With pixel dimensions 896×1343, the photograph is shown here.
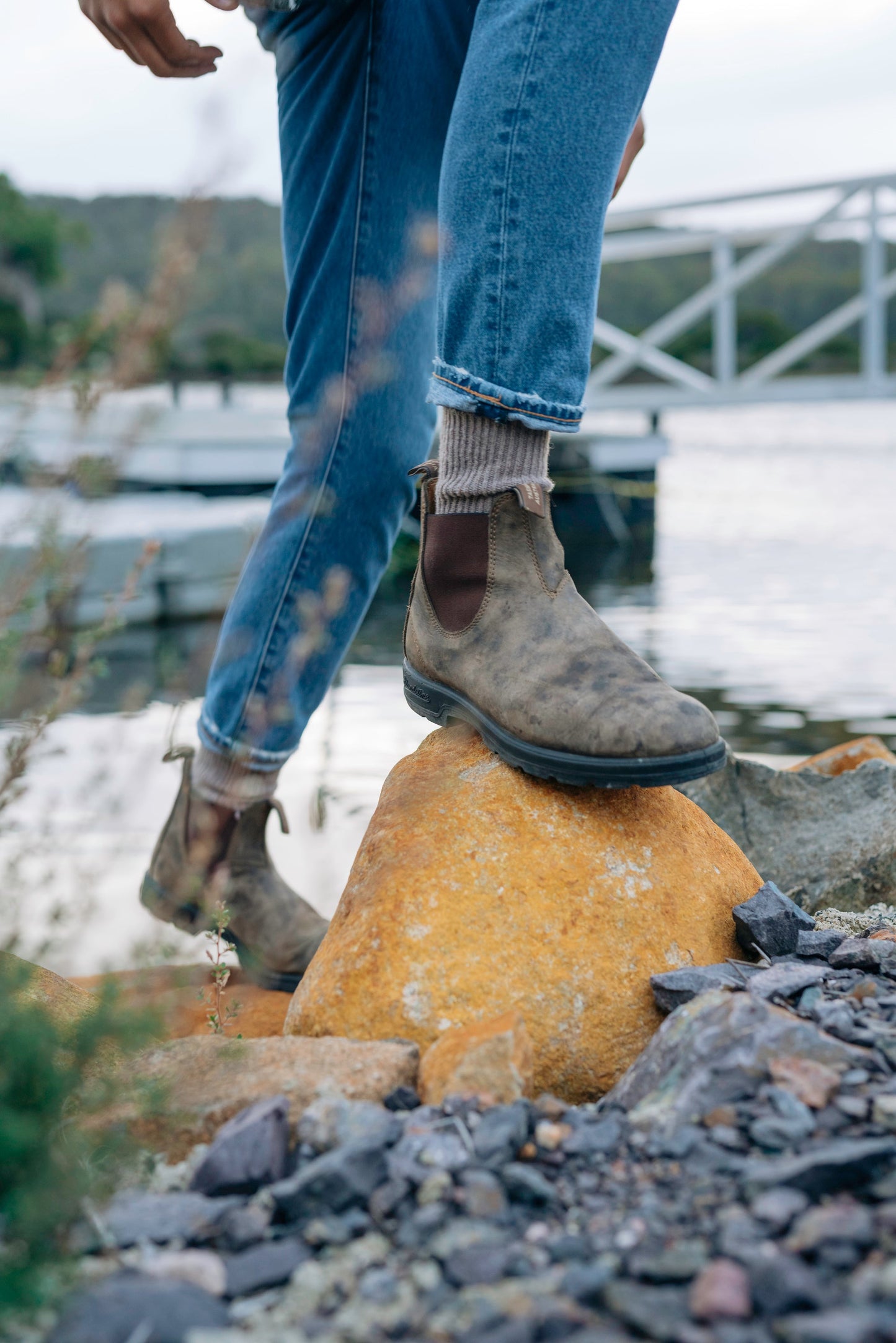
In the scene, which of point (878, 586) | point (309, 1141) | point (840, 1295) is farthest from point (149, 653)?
point (840, 1295)

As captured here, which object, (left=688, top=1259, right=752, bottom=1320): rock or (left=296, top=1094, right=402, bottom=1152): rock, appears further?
(left=296, top=1094, right=402, bottom=1152): rock

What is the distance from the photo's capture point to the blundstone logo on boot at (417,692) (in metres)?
1.68

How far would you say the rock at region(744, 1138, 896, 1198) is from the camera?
2.73 ft

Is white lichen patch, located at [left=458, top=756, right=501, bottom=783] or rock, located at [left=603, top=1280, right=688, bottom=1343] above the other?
white lichen patch, located at [left=458, top=756, right=501, bottom=783]

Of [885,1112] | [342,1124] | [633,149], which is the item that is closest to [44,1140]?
[342,1124]

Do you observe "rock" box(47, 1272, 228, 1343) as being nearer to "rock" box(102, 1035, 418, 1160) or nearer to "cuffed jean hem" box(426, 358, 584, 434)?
"rock" box(102, 1035, 418, 1160)

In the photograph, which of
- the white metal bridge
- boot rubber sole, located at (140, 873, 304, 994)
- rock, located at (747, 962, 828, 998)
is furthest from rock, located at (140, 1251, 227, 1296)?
the white metal bridge

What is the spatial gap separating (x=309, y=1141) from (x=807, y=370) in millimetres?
24443

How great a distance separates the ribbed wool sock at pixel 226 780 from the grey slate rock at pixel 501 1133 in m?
0.85

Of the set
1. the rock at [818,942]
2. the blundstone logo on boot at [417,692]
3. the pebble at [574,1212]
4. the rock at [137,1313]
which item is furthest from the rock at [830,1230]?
the blundstone logo on boot at [417,692]

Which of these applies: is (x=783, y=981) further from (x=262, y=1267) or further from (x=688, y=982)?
(x=262, y=1267)

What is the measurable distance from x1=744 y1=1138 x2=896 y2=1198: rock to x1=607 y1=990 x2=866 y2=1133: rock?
128 millimetres

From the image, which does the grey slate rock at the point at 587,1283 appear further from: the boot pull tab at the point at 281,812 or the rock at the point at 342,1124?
the boot pull tab at the point at 281,812

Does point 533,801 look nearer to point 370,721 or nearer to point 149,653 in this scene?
point 370,721
